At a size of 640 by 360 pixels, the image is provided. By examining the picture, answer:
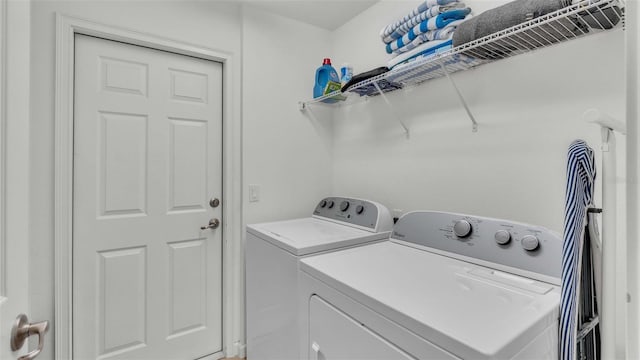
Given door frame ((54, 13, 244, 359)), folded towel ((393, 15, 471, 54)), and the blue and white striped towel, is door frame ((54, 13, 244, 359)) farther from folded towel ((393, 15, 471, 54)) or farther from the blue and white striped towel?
the blue and white striped towel

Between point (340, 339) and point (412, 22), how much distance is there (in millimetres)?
1450

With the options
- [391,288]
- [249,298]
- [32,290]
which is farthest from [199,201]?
[391,288]

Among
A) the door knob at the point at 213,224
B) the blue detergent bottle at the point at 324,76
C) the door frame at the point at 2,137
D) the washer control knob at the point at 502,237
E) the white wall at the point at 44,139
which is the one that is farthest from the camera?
the blue detergent bottle at the point at 324,76

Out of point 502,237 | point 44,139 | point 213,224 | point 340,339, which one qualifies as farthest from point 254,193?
point 502,237

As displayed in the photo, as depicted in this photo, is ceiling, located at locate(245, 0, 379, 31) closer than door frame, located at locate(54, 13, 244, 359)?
No

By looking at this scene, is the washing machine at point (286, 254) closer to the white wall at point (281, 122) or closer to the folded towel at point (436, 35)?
the white wall at point (281, 122)

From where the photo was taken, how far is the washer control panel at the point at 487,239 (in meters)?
1.05

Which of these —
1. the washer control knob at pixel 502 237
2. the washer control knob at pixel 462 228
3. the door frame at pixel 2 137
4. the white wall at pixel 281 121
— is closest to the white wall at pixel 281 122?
the white wall at pixel 281 121

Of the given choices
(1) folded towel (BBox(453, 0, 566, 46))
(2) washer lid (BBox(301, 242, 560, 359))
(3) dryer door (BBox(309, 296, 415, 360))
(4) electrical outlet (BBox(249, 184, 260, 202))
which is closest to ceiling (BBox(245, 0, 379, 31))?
(1) folded towel (BBox(453, 0, 566, 46))

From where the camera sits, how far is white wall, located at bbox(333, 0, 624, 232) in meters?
1.18

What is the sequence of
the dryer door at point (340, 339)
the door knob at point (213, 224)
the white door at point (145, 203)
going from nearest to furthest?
the dryer door at point (340, 339)
the white door at point (145, 203)
the door knob at point (213, 224)

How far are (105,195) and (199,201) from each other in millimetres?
508

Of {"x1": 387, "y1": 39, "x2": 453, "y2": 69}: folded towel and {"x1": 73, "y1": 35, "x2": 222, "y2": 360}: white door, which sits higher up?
{"x1": 387, "y1": 39, "x2": 453, "y2": 69}: folded towel

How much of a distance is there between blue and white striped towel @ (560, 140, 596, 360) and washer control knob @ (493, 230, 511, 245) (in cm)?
34
